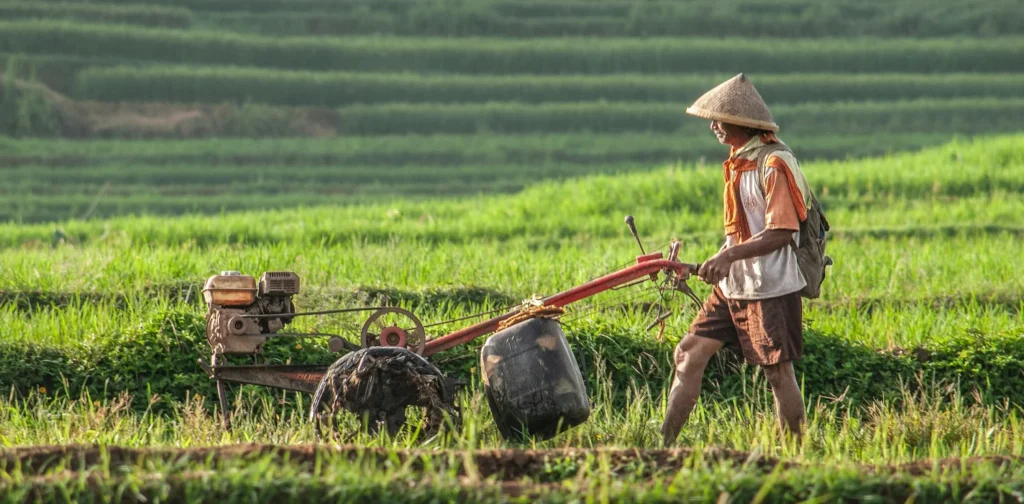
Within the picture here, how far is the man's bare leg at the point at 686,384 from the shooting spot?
471 cm

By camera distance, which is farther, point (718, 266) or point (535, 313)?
point (535, 313)

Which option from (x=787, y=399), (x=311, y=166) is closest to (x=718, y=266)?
(x=787, y=399)

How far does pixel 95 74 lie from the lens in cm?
2225

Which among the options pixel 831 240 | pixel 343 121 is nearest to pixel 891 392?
pixel 831 240

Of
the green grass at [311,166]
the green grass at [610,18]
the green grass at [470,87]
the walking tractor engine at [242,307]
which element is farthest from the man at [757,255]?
the green grass at [610,18]

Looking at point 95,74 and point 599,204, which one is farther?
point 95,74

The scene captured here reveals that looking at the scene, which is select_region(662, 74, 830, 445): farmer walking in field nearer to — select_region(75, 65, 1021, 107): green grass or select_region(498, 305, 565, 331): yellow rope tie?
select_region(498, 305, 565, 331): yellow rope tie

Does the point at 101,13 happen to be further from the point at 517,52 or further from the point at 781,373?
the point at 781,373

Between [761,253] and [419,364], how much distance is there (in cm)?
108

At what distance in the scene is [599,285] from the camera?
4.77m

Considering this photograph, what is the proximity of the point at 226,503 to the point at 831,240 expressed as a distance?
25.9 feet

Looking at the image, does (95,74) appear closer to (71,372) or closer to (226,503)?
(71,372)

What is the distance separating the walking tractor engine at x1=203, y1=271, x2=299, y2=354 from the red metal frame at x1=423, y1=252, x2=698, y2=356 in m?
0.52

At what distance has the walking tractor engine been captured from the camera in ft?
16.0
